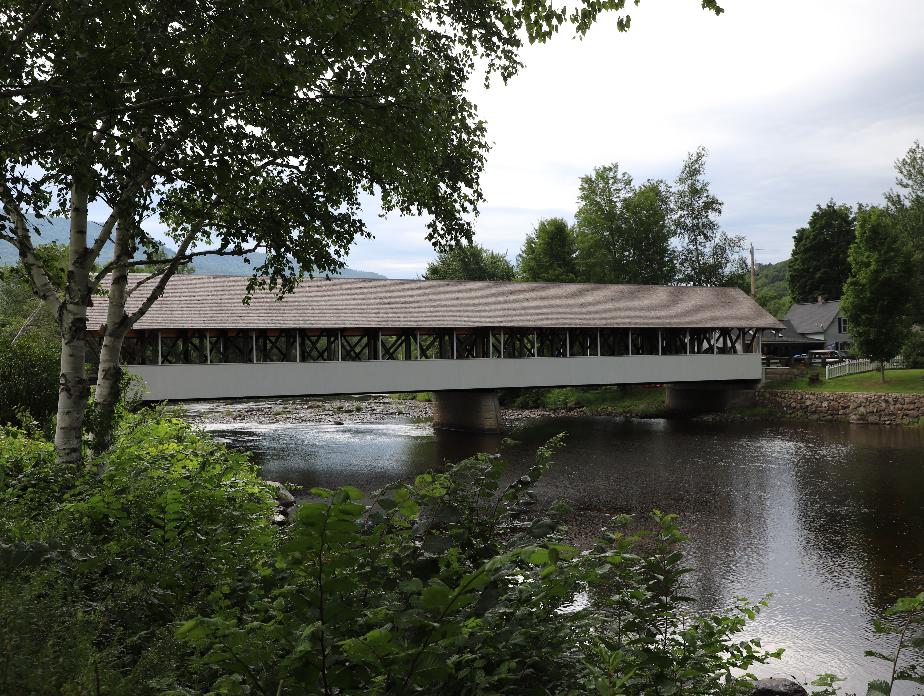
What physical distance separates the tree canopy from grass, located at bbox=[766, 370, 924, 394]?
77.2ft

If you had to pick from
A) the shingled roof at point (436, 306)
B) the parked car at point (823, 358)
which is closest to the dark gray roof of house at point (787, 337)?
the parked car at point (823, 358)

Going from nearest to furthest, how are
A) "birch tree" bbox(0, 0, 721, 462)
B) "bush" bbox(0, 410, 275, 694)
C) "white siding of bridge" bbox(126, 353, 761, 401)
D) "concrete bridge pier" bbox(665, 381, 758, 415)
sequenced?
"bush" bbox(0, 410, 275, 694) < "birch tree" bbox(0, 0, 721, 462) < "white siding of bridge" bbox(126, 353, 761, 401) < "concrete bridge pier" bbox(665, 381, 758, 415)

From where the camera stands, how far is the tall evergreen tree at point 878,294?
28.3 m

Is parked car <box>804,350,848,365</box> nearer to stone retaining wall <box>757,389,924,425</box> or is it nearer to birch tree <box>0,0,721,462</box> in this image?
stone retaining wall <box>757,389,924,425</box>

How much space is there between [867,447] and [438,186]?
1820 centimetres

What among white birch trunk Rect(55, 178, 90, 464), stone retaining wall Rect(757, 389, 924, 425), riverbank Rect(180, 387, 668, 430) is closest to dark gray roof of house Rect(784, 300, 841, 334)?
riverbank Rect(180, 387, 668, 430)

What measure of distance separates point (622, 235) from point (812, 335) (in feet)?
42.5

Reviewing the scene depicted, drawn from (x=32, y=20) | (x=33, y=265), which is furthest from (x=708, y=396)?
(x=32, y=20)

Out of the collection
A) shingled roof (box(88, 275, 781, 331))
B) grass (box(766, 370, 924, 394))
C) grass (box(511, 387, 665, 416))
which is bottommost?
grass (box(511, 387, 665, 416))

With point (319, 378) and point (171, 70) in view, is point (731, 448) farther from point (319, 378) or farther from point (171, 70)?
point (171, 70)

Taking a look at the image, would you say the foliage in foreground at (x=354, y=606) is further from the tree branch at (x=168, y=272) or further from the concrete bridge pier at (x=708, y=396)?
the concrete bridge pier at (x=708, y=396)

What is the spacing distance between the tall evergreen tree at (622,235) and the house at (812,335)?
7.21 m

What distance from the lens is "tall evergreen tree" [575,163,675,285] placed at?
4497 cm

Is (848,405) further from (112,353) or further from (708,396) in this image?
(112,353)
